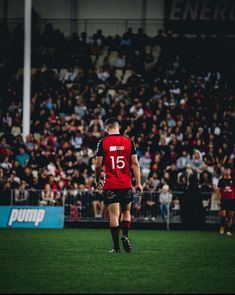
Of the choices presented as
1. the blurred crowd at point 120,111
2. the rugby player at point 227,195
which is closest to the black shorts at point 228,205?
the rugby player at point 227,195

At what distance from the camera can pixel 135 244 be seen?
16.1 meters

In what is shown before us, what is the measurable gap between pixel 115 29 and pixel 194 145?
1028 cm

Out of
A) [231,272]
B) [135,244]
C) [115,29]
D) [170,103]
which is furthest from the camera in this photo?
[115,29]

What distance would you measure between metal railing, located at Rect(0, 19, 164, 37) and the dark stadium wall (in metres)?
0.83

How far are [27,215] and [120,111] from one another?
22.1ft

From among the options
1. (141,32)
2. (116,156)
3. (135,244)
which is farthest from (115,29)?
(116,156)

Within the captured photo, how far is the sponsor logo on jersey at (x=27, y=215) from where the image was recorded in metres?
24.0

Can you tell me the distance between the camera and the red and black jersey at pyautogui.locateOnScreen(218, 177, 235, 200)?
21.4 metres

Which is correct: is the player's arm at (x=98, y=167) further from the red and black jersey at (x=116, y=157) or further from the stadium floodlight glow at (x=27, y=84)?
the stadium floodlight glow at (x=27, y=84)

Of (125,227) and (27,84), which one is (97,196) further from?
(125,227)

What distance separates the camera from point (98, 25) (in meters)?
35.5

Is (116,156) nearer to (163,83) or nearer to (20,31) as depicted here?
(163,83)

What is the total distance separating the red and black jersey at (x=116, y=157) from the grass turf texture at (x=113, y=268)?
123cm

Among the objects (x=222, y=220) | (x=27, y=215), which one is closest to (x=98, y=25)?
(x=27, y=215)
